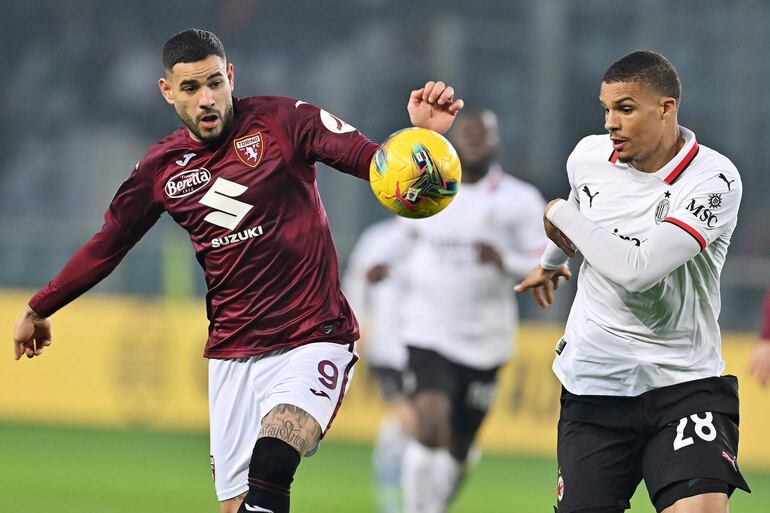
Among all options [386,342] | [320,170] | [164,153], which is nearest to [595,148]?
[164,153]

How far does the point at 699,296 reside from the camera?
4754 mm

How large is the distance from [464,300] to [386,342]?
254cm

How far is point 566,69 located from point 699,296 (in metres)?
12.0

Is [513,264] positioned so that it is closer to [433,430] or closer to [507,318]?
[507,318]

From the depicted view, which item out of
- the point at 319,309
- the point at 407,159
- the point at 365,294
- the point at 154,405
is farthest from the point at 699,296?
the point at 154,405

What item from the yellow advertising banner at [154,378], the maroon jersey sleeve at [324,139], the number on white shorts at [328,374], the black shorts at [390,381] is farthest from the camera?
the yellow advertising banner at [154,378]

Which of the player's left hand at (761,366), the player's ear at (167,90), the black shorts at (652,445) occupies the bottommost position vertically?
the black shorts at (652,445)

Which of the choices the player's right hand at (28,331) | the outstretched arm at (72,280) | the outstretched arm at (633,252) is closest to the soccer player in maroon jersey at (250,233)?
the outstretched arm at (72,280)

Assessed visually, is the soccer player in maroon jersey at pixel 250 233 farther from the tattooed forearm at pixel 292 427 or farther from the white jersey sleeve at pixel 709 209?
the white jersey sleeve at pixel 709 209

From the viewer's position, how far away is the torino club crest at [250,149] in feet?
17.2

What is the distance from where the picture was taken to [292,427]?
16.0 feet

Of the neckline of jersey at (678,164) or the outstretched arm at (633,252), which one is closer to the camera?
the outstretched arm at (633,252)

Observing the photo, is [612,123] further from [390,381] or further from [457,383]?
[390,381]

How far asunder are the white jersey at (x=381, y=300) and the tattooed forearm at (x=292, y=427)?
4088 mm
